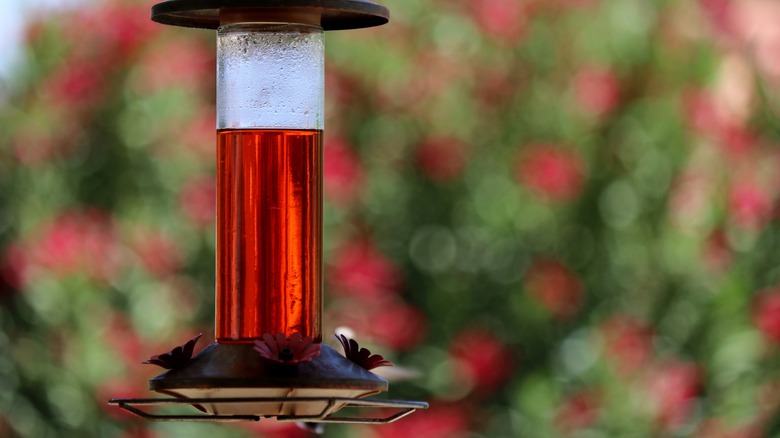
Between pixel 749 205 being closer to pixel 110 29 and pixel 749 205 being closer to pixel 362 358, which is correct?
pixel 110 29

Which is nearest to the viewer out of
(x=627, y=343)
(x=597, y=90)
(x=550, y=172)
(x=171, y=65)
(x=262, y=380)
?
(x=262, y=380)

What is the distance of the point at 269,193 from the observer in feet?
8.02

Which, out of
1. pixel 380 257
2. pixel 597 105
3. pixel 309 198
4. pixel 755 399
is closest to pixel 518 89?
pixel 597 105

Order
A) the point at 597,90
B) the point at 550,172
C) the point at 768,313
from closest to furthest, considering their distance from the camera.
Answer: the point at 768,313 → the point at 550,172 → the point at 597,90

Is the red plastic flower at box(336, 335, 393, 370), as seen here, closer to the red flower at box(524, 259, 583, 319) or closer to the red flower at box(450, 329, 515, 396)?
the red flower at box(450, 329, 515, 396)

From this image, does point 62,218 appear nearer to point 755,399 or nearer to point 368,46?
point 368,46

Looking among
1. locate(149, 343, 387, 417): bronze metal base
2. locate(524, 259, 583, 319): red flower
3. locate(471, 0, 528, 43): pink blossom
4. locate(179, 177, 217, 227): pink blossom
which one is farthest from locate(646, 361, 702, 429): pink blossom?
locate(149, 343, 387, 417): bronze metal base

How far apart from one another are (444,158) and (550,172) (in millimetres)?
478

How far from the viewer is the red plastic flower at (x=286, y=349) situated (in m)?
2.25

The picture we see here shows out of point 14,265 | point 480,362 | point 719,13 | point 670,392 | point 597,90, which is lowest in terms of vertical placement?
point 670,392

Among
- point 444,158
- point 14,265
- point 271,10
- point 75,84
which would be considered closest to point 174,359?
point 271,10

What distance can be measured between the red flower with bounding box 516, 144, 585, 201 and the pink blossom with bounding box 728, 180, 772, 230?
637 mm

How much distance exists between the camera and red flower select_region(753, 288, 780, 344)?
6051 millimetres

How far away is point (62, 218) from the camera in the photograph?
645cm
